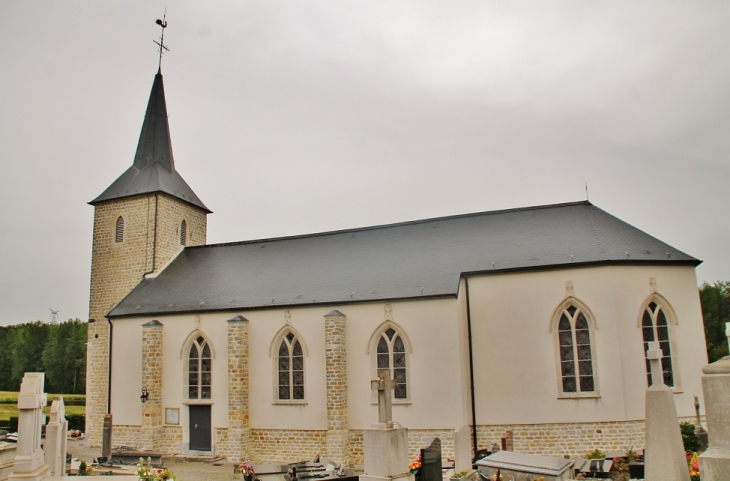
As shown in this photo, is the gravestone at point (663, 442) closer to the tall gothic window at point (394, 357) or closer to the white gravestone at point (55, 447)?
the tall gothic window at point (394, 357)

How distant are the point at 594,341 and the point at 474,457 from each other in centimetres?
535

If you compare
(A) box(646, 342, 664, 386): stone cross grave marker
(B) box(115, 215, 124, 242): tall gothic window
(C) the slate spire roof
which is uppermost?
(C) the slate spire roof

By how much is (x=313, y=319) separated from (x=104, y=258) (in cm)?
1200

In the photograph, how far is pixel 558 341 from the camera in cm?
1844

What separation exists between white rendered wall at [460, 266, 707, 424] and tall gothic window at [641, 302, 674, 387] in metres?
0.22

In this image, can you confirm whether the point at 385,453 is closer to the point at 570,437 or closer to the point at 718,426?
the point at 718,426

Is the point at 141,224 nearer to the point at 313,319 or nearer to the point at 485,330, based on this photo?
the point at 313,319

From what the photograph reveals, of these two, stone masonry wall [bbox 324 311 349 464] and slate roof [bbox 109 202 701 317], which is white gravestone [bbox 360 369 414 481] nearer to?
slate roof [bbox 109 202 701 317]

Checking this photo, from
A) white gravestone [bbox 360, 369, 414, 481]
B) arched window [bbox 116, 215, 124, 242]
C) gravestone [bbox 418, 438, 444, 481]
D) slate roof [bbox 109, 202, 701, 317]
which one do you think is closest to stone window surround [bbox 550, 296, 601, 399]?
slate roof [bbox 109, 202, 701, 317]

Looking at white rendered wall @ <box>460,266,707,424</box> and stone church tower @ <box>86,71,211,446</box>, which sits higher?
stone church tower @ <box>86,71,211,446</box>

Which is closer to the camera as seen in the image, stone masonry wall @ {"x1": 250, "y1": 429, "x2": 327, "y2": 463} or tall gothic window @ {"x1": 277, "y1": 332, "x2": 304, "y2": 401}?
stone masonry wall @ {"x1": 250, "y1": 429, "x2": 327, "y2": 463}

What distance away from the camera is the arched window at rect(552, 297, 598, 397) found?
1800 cm

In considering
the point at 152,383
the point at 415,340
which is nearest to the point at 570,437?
the point at 415,340

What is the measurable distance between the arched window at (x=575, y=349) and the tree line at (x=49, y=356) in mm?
48188
